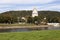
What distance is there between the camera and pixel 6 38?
14.1 metres

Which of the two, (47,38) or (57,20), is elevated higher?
(47,38)

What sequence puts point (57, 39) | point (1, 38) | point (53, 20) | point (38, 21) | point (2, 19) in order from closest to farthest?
point (57, 39) < point (1, 38) < point (2, 19) < point (38, 21) < point (53, 20)

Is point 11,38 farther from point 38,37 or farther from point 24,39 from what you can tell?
point 38,37

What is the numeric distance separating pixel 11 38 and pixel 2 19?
349 feet

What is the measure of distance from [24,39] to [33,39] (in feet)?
2.06

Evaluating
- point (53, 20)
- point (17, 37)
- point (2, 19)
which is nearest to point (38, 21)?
point (53, 20)

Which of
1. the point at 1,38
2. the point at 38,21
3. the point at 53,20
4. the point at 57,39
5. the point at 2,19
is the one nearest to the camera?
the point at 57,39

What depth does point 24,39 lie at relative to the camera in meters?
13.6

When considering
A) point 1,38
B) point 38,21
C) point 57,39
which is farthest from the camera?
point 38,21

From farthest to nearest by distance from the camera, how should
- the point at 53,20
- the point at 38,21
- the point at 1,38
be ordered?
the point at 53,20
the point at 38,21
the point at 1,38

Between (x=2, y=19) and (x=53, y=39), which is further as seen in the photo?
(x=2, y=19)

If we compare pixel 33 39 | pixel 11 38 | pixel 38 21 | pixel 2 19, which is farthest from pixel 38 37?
pixel 38 21

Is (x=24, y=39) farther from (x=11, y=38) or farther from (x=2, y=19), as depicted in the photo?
(x=2, y=19)

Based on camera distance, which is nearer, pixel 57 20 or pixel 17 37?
pixel 17 37
